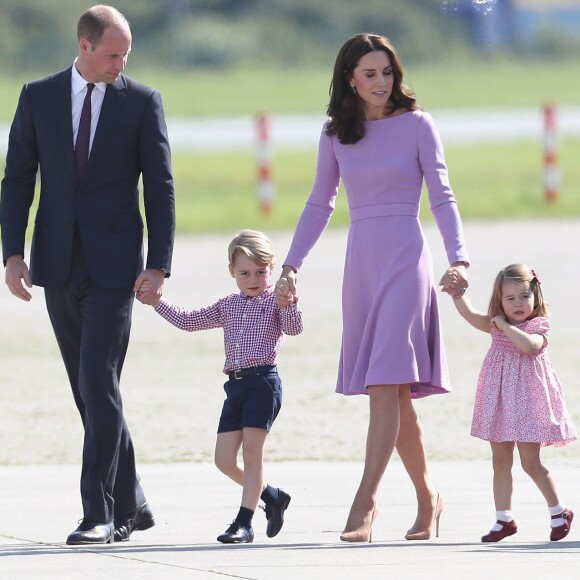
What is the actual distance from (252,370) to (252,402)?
0.12m

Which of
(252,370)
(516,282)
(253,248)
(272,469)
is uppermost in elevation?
(253,248)

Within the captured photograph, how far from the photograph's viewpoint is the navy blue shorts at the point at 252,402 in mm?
6266

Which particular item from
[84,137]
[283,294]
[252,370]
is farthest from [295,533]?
[84,137]

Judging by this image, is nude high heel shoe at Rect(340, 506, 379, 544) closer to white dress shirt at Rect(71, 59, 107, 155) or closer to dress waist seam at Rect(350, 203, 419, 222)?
dress waist seam at Rect(350, 203, 419, 222)

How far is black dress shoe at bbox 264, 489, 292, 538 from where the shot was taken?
6.28 meters

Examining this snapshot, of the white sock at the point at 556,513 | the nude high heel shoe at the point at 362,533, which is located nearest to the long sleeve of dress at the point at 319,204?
the nude high heel shoe at the point at 362,533

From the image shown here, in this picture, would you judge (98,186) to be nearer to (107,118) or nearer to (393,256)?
(107,118)

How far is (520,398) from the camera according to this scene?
621cm

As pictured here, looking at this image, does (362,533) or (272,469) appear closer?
(362,533)

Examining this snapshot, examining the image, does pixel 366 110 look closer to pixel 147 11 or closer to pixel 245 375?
pixel 245 375

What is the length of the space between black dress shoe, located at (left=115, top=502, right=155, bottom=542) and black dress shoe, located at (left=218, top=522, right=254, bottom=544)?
397 millimetres

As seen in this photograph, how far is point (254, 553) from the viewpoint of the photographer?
5.86 metres

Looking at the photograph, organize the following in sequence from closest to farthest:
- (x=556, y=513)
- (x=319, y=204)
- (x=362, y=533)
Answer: (x=362, y=533) → (x=556, y=513) → (x=319, y=204)

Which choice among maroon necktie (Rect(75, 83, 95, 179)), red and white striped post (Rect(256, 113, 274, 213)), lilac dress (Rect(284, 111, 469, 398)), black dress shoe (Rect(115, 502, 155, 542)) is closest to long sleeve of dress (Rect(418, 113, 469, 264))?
lilac dress (Rect(284, 111, 469, 398))
